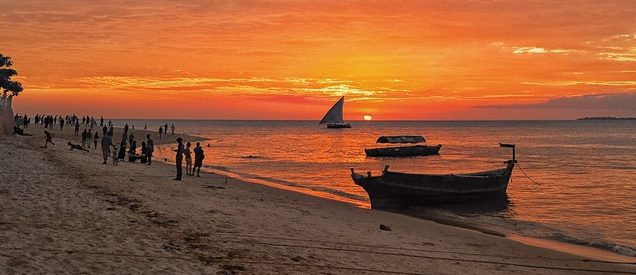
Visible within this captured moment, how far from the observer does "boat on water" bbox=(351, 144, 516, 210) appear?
2094cm

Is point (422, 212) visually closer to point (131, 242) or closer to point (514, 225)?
point (514, 225)

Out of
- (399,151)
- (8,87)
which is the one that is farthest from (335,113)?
(8,87)

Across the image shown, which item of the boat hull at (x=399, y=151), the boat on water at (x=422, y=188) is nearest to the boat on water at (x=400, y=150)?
the boat hull at (x=399, y=151)

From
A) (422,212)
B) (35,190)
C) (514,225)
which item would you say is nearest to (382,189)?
(422,212)

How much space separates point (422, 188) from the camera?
71.6 ft

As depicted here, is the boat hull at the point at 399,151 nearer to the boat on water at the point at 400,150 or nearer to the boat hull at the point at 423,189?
the boat on water at the point at 400,150

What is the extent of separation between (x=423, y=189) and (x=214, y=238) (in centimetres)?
1334

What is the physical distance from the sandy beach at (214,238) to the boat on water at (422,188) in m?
3.02

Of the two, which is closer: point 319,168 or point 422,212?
point 422,212

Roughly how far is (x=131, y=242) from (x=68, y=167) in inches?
584

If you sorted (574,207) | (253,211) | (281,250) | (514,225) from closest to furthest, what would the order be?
(281,250) → (253,211) → (514,225) → (574,207)

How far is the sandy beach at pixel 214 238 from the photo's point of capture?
828 cm

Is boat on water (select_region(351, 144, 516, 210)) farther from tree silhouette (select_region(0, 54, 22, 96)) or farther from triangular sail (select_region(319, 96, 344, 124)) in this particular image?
triangular sail (select_region(319, 96, 344, 124))

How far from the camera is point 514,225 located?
1853cm
